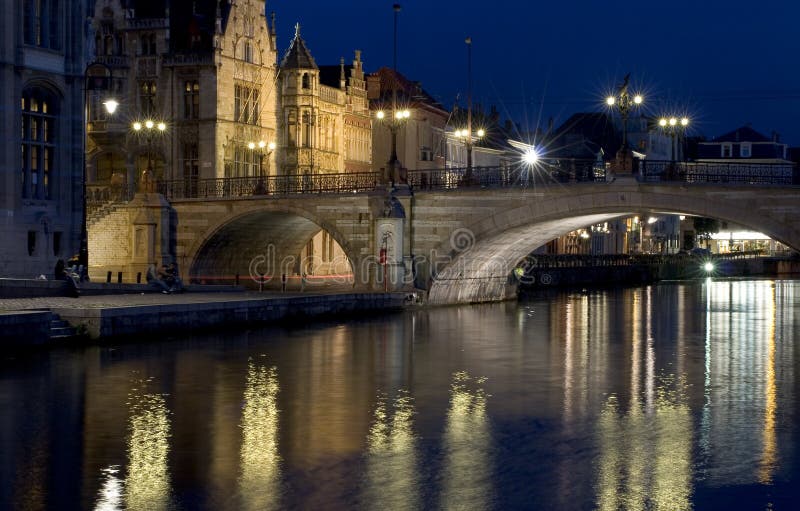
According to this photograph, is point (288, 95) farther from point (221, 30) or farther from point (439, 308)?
point (439, 308)

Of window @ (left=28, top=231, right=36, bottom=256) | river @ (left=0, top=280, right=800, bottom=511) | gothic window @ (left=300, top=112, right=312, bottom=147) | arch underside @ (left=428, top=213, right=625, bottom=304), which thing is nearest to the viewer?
river @ (left=0, top=280, right=800, bottom=511)

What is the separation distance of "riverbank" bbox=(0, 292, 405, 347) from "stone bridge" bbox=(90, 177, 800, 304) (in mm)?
7135

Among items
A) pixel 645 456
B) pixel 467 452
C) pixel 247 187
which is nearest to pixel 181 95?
pixel 247 187

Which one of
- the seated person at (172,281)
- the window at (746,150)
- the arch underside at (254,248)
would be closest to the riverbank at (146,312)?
the seated person at (172,281)

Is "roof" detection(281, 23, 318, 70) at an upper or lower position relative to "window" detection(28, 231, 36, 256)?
upper

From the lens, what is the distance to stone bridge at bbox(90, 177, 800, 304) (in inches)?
1823

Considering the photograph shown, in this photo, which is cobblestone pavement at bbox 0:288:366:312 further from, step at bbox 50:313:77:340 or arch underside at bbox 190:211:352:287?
arch underside at bbox 190:211:352:287

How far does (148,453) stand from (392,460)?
10.7 ft

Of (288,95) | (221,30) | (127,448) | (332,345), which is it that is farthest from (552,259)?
(127,448)

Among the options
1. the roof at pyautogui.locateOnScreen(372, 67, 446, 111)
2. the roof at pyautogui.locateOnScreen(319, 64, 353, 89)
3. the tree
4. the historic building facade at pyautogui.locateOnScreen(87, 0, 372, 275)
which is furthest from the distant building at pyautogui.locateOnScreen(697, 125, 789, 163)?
the historic building facade at pyautogui.locateOnScreen(87, 0, 372, 275)

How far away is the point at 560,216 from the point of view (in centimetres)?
4928

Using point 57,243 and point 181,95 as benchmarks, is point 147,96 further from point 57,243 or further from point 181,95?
point 57,243

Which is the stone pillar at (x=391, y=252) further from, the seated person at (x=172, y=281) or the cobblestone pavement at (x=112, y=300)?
the seated person at (x=172, y=281)

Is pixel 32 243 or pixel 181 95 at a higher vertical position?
pixel 181 95
